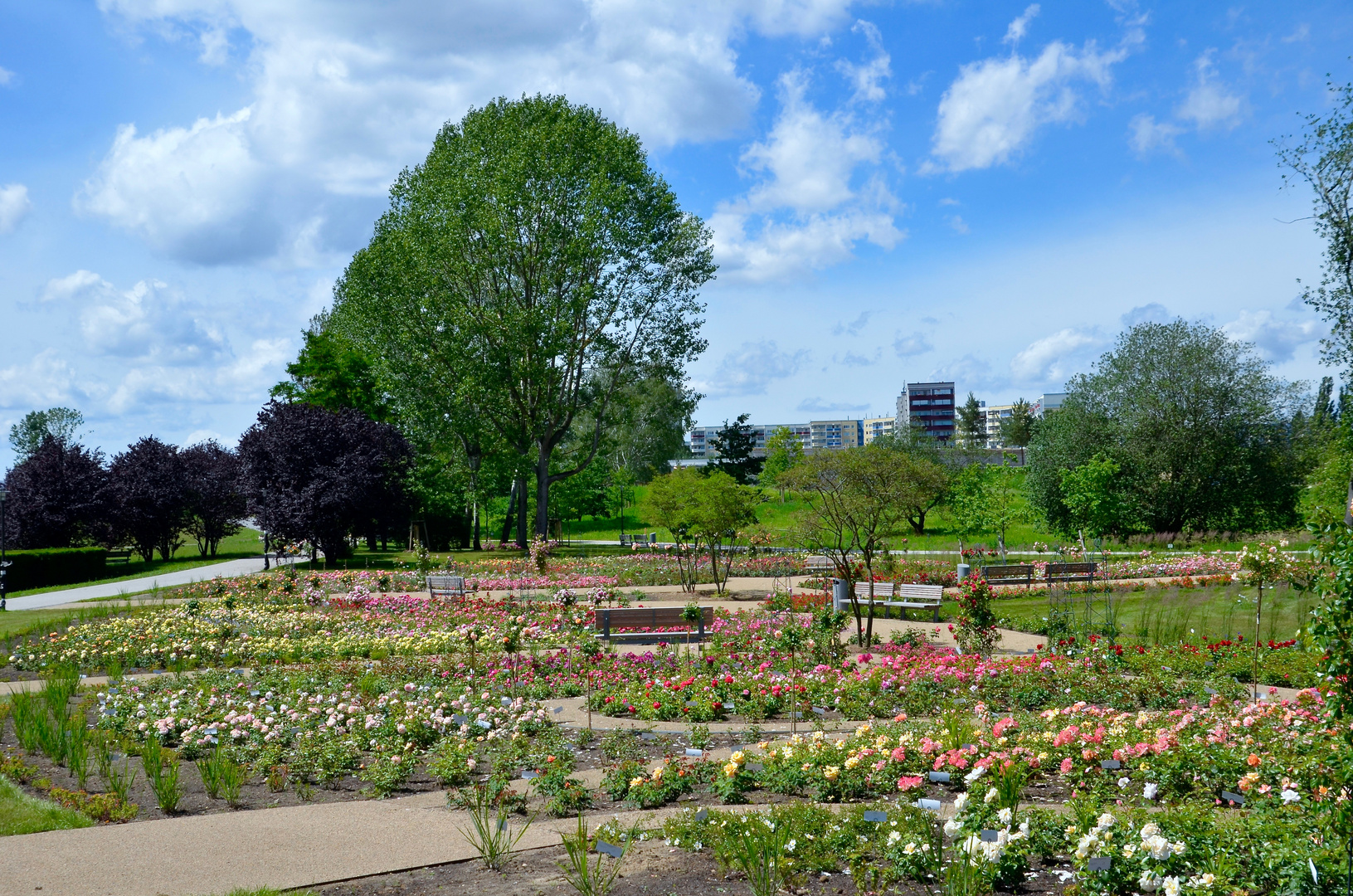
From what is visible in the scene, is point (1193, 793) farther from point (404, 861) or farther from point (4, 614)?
point (4, 614)

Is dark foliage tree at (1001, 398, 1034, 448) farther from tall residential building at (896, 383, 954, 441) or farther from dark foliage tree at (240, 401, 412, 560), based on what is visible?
tall residential building at (896, 383, 954, 441)

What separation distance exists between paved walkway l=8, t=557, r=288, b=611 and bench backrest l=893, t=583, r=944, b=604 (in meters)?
16.4

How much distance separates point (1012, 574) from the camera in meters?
18.8

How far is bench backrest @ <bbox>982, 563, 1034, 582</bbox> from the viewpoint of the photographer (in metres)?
18.3

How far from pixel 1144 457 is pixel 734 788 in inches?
1305

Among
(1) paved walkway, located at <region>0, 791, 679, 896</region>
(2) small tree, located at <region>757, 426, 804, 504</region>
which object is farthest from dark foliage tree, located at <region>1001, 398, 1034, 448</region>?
(1) paved walkway, located at <region>0, 791, 679, 896</region>

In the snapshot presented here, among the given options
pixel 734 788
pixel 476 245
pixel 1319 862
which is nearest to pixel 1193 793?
pixel 1319 862

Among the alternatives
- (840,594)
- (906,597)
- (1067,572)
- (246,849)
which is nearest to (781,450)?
(1067,572)

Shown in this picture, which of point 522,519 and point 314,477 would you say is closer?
point 314,477

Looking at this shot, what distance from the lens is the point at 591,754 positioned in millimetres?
7629

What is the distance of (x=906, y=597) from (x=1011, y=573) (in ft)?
12.0

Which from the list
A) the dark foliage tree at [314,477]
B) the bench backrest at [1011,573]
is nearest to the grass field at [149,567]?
the dark foliage tree at [314,477]

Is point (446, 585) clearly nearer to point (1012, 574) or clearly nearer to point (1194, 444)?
point (1012, 574)

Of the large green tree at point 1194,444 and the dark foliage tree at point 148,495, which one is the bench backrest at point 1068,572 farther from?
the dark foliage tree at point 148,495
